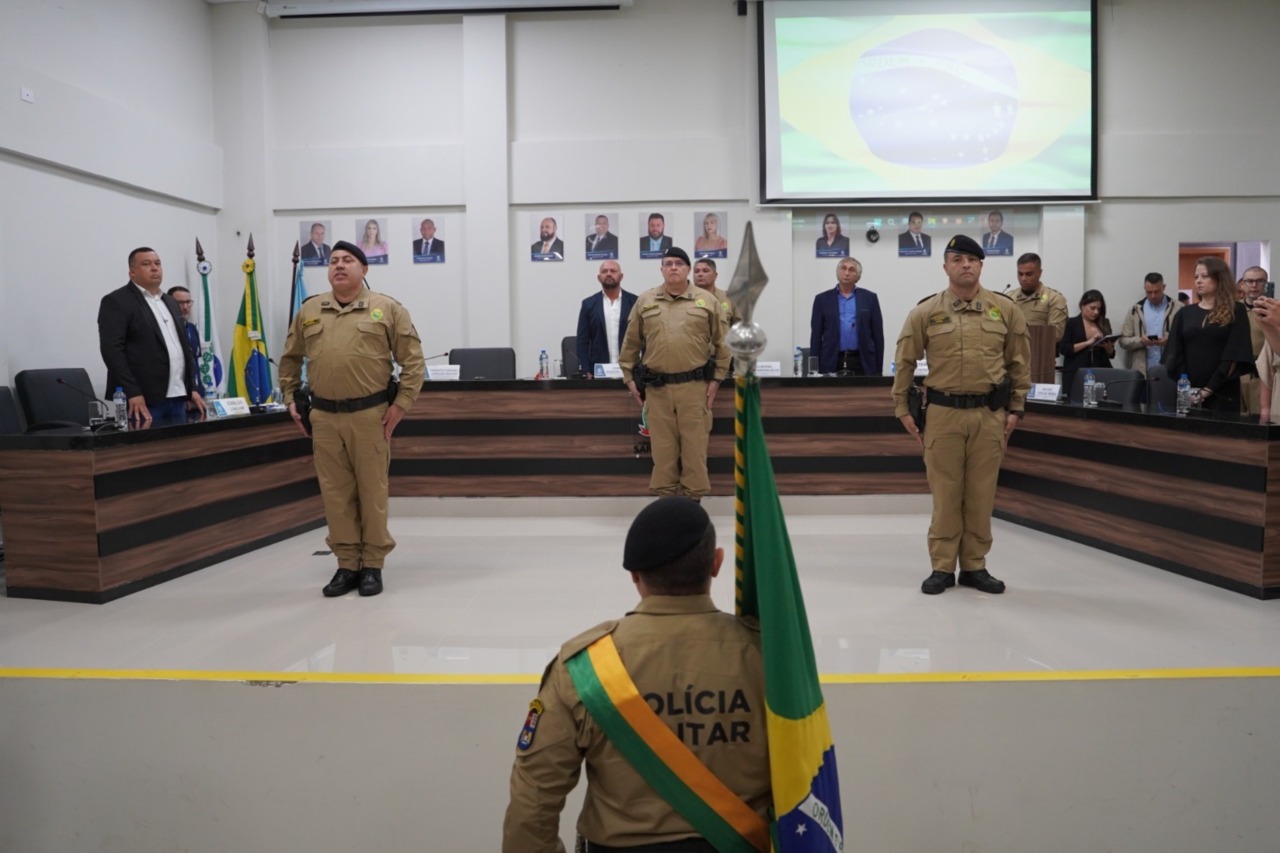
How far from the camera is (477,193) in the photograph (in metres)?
8.27

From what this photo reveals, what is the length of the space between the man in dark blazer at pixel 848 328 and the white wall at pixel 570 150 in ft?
5.53

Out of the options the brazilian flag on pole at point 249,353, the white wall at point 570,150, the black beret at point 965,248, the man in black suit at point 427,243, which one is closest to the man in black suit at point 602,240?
the white wall at point 570,150

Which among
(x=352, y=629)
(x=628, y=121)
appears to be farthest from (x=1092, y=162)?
(x=352, y=629)

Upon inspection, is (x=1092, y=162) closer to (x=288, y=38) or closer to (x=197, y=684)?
(x=288, y=38)

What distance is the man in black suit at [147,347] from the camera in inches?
182

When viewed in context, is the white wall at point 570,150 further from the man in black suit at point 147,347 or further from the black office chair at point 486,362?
the man in black suit at point 147,347

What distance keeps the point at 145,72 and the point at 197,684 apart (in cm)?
665

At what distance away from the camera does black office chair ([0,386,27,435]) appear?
5.29 metres

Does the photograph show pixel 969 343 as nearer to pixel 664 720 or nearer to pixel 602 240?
pixel 664 720

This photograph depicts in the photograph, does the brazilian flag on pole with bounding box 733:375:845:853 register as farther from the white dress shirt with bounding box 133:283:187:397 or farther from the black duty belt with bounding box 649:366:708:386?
the white dress shirt with bounding box 133:283:187:397

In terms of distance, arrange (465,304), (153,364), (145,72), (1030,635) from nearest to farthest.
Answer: (1030,635) < (153,364) < (145,72) < (465,304)

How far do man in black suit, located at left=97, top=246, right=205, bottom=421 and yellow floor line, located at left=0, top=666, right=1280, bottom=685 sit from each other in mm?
2276

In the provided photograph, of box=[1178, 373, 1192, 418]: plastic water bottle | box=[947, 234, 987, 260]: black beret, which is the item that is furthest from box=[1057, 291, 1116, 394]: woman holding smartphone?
box=[947, 234, 987, 260]: black beret

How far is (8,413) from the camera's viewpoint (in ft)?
17.5
